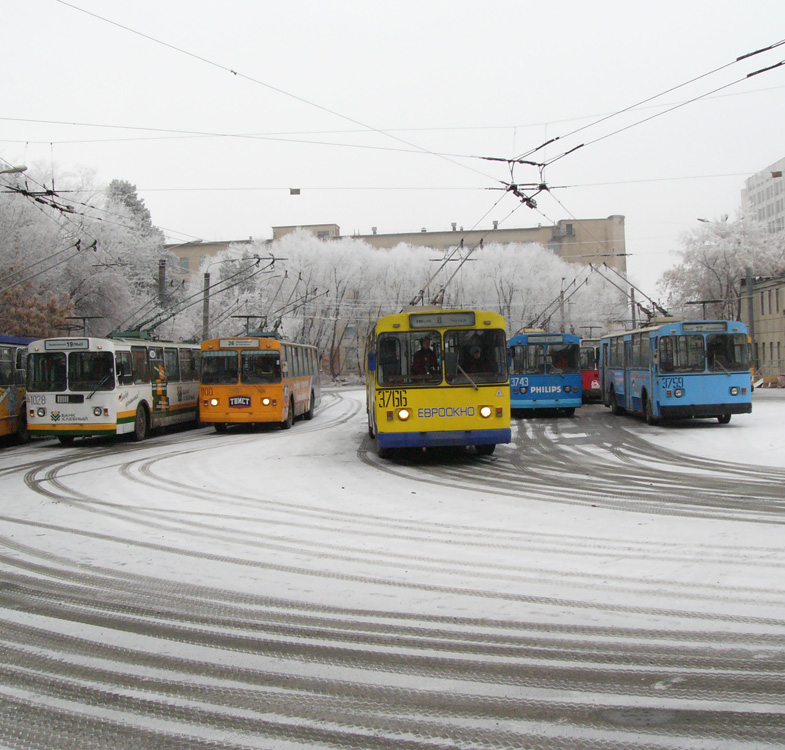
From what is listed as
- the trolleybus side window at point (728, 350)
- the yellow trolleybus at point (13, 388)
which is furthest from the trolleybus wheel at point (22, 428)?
the trolleybus side window at point (728, 350)

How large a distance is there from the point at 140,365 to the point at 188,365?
435cm

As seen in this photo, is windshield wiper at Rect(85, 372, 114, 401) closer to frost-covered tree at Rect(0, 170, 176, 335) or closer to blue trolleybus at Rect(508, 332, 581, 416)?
Answer: blue trolleybus at Rect(508, 332, 581, 416)

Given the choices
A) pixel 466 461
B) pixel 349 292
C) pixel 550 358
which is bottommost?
pixel 466 461

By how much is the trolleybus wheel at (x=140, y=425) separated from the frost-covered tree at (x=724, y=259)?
52.4 metres

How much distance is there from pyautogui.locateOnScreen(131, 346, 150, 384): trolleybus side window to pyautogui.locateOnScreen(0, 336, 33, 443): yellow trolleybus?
8.55ft

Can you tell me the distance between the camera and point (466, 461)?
14.7 m

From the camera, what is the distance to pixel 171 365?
24188 mm

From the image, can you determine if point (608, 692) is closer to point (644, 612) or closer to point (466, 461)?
point (644, 612)

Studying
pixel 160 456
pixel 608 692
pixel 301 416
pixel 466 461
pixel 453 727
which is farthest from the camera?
pixel 301 416

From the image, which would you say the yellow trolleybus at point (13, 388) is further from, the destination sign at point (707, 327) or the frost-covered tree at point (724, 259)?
the frost-covered tree at point (724, 259)

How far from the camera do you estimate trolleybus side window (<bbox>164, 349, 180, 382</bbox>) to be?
77.9 ft

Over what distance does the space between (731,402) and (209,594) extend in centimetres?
1716

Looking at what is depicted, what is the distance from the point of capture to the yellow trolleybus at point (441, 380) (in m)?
13.9

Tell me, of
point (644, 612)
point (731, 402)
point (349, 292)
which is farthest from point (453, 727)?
point (349, 292)
